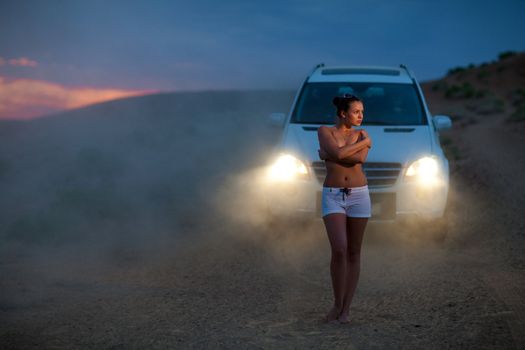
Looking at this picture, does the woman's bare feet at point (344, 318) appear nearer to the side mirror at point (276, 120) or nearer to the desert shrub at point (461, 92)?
the side mirror at point (276, 120)

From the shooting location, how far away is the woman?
435cm

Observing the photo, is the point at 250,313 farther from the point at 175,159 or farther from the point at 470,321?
the point at 175,159

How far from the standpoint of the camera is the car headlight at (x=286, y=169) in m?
6.89

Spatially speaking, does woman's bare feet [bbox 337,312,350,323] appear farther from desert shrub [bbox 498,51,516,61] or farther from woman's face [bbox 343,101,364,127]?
desert shrub [bbox 498,51,516,61]

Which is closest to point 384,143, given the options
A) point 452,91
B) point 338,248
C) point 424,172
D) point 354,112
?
point 424,172

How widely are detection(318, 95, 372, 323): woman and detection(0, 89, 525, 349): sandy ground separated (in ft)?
1.63

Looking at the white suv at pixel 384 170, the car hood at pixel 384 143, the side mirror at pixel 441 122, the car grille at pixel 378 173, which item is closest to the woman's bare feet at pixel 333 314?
the white suv at pixel 384 170

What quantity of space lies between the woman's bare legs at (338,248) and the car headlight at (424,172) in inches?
106

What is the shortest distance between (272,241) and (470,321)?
342 centimetres

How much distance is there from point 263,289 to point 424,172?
2514 millimetres

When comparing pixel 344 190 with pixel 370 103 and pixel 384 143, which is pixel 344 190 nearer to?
pixel 384 143

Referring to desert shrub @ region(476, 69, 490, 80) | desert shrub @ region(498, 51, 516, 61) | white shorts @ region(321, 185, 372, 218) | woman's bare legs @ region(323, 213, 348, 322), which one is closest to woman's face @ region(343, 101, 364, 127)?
white shorts @ region(321, 185, 372, 218)

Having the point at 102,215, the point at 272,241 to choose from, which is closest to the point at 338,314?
the point at 272,241

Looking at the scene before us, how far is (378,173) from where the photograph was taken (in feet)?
22.4
